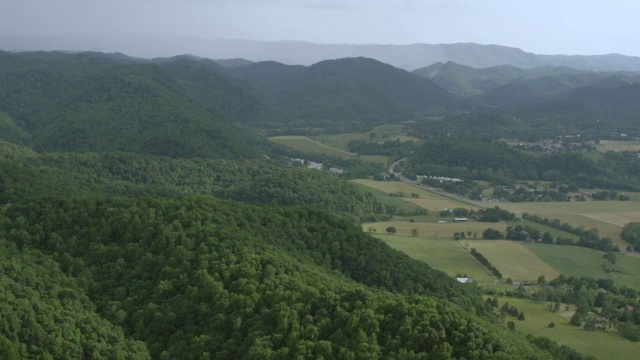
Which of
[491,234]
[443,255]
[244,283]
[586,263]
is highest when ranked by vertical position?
[244,283]

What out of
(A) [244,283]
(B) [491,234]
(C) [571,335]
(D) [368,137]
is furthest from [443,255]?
(D) [368,137]

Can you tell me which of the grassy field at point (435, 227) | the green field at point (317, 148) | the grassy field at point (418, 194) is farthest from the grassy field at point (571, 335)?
the green field at point (317, 148)

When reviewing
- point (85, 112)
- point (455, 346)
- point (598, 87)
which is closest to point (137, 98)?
point (85, 112)

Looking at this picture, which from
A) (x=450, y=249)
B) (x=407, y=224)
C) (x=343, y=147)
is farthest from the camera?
(x=343, y=147)

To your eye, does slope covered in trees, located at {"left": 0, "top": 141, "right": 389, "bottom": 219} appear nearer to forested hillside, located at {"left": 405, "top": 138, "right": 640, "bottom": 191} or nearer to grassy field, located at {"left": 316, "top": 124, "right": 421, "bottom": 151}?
forested hillside, located at {"left": 405, "top": 138, "right": 640, "bottom": 191}

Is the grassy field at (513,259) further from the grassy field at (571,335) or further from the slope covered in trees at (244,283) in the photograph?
the slope covered in trees at (244,283)

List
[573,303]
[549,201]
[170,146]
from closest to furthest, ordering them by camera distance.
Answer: [573,303]
[549,201]
[170,146]

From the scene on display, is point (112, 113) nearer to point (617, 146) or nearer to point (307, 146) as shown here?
point (307, 146)

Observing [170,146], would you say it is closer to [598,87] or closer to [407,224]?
[407,224]
